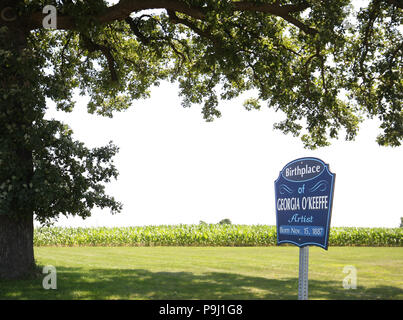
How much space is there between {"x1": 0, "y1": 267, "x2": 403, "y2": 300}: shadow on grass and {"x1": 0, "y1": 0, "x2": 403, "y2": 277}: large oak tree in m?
1.74

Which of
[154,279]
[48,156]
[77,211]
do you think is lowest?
[154,279]

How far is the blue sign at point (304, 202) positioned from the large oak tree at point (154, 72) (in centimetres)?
568

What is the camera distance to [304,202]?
8.23m

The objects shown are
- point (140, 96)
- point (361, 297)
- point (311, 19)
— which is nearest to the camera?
point (361, 297)

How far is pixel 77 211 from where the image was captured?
1172 centimetres

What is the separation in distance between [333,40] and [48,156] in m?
9.68

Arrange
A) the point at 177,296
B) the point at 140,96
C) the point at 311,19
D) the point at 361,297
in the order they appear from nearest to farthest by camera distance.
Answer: the point at 177,296 < the point at 361,297 < the point at 311,19 < the point at 140,96

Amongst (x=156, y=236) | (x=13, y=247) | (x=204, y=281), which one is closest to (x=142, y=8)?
(x=13, y=247)

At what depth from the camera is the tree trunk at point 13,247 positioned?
11922 mm

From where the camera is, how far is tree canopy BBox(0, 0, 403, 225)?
37.1ft

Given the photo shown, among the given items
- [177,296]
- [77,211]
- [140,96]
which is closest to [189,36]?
[140,96]

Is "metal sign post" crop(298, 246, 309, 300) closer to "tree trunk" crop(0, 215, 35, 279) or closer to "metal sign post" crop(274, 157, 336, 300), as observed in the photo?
"metal sign post" crop(274, 157, 336, 300)
